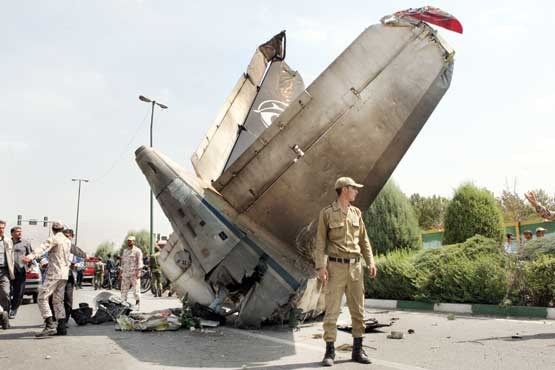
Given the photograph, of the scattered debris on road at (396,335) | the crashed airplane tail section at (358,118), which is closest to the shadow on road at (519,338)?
the scattered debris on road at (396,335)

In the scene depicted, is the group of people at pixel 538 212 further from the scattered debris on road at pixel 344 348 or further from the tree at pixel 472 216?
the tree at pixel 472 216

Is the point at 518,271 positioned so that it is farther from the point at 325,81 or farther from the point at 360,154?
the point at 325,81

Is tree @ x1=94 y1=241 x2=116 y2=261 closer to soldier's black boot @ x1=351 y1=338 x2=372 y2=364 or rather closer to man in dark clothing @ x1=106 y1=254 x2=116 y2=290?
man in dark clothing @ x1=106 y1=254 x2=116 y2=290

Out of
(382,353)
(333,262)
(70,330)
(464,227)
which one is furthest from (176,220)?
(464,227)

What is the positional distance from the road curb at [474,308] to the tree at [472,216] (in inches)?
219

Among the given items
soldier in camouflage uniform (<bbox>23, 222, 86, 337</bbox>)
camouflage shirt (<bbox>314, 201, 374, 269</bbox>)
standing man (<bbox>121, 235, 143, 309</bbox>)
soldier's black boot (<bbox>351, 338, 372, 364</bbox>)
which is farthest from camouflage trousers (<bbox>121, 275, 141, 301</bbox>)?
soldier's black boot (<bbox>351, 338, 372, 364</bbox>)

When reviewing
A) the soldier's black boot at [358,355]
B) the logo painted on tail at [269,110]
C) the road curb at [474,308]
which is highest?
the logo painted on tail at [269,110]

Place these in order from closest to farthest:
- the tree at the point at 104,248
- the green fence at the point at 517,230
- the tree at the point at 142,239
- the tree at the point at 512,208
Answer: the green fence at the point at 517,230, the tree at the point at 512,208, the tree at the point at 142,239, the tree at the point at 104,248

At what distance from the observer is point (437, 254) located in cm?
1116

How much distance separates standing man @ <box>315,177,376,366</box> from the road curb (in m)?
5.17

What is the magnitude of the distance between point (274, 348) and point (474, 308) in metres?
5.68

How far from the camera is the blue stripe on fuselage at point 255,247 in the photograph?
644 cm

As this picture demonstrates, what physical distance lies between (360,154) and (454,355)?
8.69 feet

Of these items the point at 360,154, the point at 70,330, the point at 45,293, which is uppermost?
the point at 360,154
